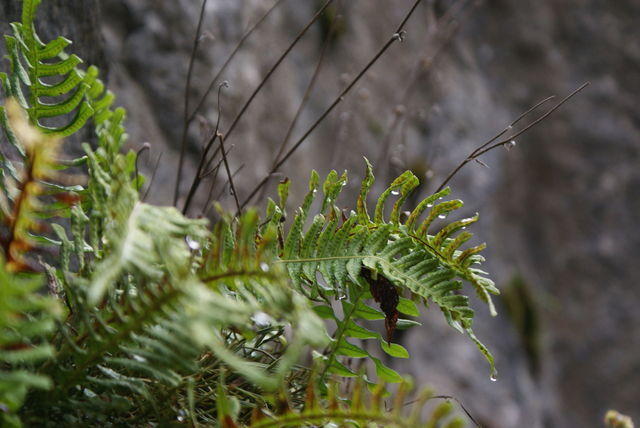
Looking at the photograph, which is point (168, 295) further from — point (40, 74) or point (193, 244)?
point (40, 74)

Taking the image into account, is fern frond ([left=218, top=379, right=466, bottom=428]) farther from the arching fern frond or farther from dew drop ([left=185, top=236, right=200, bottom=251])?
the arching fern frond

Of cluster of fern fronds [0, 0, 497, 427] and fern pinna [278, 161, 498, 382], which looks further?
fern pinna [278, 161, 498, 382]

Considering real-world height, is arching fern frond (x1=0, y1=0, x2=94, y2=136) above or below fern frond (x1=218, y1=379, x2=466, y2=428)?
above

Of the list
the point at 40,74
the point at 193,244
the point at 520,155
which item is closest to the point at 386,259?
the point at 193,244

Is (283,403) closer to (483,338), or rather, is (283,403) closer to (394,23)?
(483,338)

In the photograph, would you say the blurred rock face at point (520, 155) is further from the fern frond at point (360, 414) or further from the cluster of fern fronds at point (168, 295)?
the fern frond at point (360, 414)

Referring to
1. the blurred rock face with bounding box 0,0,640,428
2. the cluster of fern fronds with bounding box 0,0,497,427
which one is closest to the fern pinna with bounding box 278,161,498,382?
the cluster of fern fronds with bounding box 0,0,497,427

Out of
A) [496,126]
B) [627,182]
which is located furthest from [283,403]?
[627,182]
